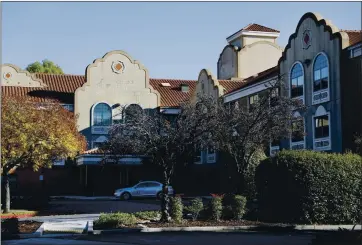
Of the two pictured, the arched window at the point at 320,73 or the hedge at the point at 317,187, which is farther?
the arched window at the point at 320,73

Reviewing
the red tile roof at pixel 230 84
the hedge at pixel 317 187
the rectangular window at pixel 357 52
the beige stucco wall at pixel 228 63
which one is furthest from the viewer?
the beige stucco wall at pixel 228 63

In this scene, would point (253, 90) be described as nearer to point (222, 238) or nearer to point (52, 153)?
point (52, 153)

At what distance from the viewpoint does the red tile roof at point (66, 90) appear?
167 feet

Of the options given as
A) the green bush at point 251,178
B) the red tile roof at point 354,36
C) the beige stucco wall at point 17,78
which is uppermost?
the beige stucco wall at point 17,78

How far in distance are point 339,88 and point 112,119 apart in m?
23.4

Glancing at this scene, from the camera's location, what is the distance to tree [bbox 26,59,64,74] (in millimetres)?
73644

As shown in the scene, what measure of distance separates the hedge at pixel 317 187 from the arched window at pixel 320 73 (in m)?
11.9

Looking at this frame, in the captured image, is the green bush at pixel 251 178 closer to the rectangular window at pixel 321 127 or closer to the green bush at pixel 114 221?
the rectangular window at pixel 321 127

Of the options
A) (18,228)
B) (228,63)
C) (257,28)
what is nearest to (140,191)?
(228,63)

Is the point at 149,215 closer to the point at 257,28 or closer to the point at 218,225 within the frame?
the point at 218,225

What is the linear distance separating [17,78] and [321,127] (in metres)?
30.5

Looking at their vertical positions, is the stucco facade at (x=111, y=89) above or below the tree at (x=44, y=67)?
below

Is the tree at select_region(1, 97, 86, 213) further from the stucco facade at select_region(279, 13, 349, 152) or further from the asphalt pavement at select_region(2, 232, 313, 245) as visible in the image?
the stucco facade at select_region(279, 13, 349, 152)

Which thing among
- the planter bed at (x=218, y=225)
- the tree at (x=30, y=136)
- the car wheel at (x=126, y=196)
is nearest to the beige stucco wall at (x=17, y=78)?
the car wheel at (x=126, y=196)
